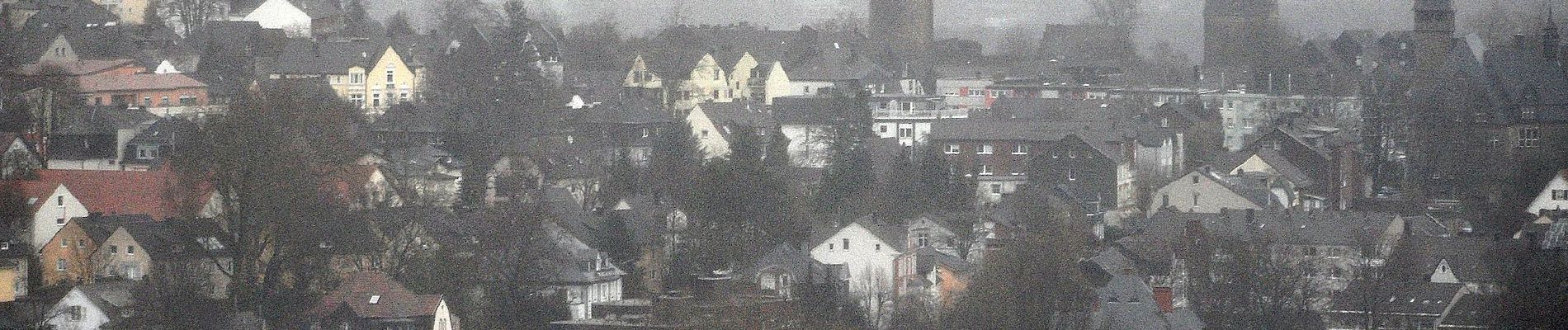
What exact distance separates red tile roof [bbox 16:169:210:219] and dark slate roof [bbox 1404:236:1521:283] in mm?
8923

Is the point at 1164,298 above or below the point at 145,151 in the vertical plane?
below

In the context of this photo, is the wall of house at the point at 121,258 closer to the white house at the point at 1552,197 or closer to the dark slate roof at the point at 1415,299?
the dark slate roof at the point at 1415,299

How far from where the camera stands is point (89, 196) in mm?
22297

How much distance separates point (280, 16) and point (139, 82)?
13.7 feet

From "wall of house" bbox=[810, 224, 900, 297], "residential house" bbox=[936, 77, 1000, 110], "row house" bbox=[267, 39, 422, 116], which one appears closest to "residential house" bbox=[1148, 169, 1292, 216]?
"wall of house" bbox=[810, 224, 900, 297]

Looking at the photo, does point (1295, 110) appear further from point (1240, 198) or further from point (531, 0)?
point (531, 0)

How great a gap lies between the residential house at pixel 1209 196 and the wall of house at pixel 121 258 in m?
8.48

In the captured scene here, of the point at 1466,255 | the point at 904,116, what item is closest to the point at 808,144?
the point at 904,116

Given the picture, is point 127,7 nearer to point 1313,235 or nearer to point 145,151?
point 145,151

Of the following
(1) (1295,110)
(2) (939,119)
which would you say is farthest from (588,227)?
(1) (1295,110)

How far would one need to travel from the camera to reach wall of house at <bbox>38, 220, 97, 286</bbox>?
20016 mm

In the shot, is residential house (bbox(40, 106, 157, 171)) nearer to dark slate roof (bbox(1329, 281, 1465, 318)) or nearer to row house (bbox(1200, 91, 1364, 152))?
dark slate roof (bbox(1329, 281, 1465, 318))

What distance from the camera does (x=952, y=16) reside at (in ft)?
128

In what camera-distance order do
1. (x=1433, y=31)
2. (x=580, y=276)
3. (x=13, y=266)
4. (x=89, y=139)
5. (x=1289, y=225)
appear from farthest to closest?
(x=1433, y=31)
(x=89, y=139)
(x=1289, y=225)
(x=580, y=276)
(x=13, y=266)
